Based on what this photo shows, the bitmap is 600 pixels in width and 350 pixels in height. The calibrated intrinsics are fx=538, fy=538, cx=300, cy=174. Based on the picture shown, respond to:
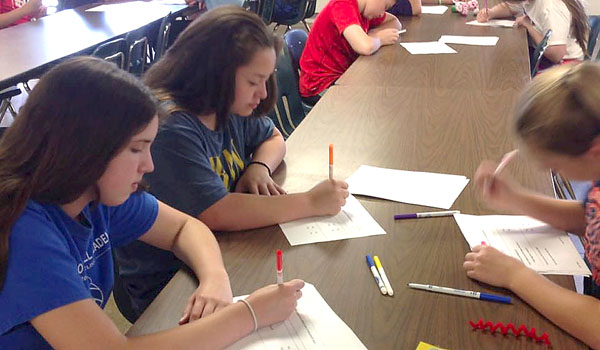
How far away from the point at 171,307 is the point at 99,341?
0.17 m

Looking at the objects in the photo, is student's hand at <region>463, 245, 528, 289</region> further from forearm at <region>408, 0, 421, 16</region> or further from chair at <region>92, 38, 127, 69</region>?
forearm at <region>408, 0, 421, 16</region>

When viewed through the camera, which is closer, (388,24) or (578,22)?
(578,22)

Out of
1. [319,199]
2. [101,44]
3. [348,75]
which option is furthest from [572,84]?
[101,44]

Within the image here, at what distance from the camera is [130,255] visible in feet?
4.47

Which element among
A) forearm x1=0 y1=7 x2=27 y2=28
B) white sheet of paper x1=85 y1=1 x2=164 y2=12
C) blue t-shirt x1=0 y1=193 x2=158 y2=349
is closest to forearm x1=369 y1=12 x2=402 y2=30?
white sheet of paper x1=85 y1=1 x2=164 y2=12

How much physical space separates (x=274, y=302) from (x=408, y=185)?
61 centimetres

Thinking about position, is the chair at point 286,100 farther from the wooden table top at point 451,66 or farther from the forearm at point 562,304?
the forearm at point 562,304

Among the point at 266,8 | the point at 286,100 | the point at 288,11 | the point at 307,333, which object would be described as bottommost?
the point at 288,11

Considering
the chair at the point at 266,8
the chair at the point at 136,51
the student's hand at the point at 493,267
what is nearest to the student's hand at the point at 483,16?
the chair at the point at 136,51

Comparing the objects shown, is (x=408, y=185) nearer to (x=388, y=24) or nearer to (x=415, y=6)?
(x=388, y=24)

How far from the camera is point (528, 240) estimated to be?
3.81 feet

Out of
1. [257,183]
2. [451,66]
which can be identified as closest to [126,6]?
[451,66]

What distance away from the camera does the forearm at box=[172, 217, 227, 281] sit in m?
1.03

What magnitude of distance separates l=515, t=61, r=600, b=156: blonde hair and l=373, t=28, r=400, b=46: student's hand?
1977 millimetres
